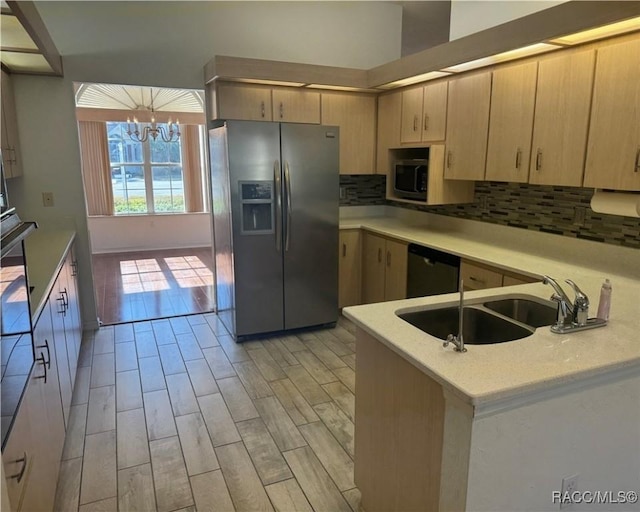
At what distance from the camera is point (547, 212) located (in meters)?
3.06

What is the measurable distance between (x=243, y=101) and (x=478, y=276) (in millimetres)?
2430

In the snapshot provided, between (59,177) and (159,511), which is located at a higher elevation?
(59,177)

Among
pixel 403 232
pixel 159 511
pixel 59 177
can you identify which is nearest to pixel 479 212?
pixel 403 232

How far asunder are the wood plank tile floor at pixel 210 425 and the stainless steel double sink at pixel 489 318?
0.87m

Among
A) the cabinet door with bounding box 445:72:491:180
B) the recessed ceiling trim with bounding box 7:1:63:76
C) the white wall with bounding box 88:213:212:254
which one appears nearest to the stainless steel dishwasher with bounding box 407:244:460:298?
the cabinet door with bounding box 445:72:491:180

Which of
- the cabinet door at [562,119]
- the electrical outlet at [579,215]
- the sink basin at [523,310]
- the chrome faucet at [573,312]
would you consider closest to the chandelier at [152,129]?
the cabinet door at [562,119]

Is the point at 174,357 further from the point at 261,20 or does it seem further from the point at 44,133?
the point at 261,20

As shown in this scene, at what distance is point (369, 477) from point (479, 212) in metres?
2.49

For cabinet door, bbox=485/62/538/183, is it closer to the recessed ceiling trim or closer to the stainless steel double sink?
the stainless steel double sink

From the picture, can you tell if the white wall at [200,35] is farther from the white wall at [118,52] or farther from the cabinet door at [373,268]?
the cabinet door at [373,268]

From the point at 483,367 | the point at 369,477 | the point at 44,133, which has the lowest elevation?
the point at 369,477

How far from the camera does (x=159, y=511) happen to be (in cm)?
195

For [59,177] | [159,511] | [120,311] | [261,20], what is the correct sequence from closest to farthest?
[159,511], [59,177], [261,20], [120,311]

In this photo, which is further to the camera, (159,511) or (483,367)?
(159,511)
